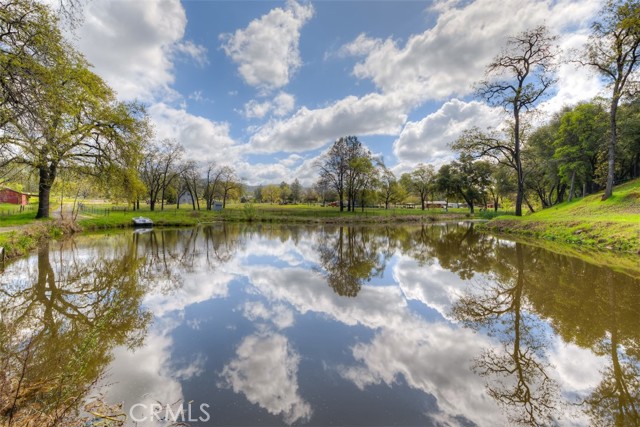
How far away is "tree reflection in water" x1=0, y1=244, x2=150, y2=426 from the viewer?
2846mm

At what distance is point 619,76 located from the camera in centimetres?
1797

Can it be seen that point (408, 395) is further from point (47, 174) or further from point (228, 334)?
point (47, 174)

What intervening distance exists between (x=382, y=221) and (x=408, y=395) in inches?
→ 1526

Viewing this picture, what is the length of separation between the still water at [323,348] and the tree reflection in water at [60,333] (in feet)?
0.10

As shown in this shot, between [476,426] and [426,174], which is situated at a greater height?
[426,174]

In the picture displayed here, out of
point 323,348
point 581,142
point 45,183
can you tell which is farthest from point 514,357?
point 581,142

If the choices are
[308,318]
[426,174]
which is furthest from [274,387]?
[426,174]

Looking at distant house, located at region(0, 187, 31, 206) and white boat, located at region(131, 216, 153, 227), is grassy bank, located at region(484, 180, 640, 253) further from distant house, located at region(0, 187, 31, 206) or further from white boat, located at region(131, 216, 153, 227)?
distant house, located at region(0, 187, 31, 206)

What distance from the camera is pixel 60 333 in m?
4.75

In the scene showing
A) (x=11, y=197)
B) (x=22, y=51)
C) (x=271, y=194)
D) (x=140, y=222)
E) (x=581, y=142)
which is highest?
(x=581, y=142)

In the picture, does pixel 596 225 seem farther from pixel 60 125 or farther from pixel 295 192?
pixel 295 192

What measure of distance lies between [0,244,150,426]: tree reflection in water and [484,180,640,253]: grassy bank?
56.0ft

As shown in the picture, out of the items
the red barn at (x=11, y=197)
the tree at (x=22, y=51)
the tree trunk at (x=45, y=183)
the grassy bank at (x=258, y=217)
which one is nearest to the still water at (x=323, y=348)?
the tree at (x=22, y=51)

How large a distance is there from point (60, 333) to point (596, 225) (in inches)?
849
